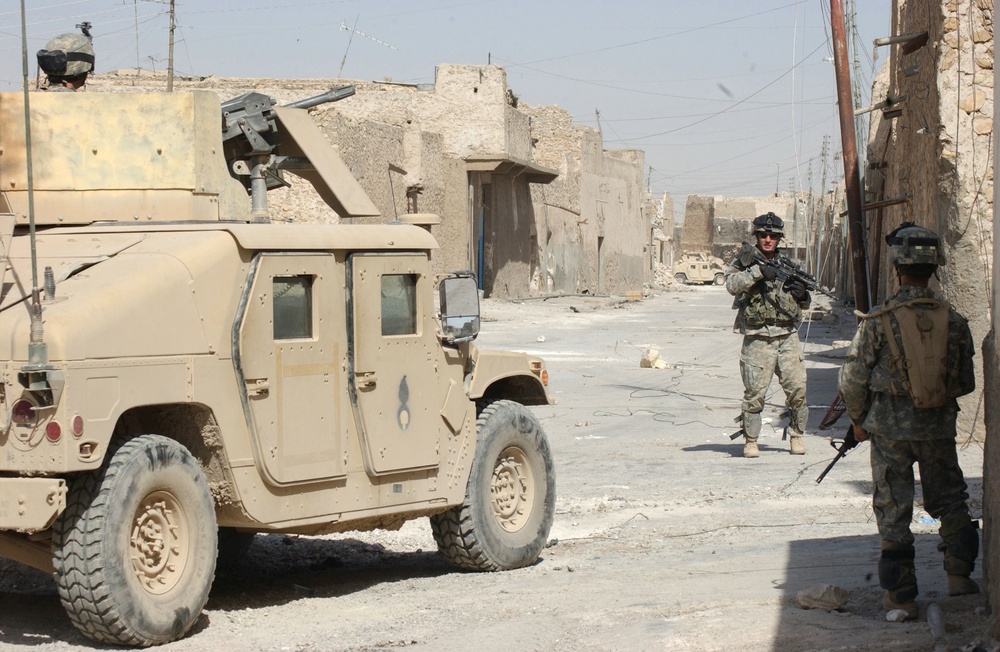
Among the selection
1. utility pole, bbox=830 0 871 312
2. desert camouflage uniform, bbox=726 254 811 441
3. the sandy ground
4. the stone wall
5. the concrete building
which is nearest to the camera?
the sandy ground

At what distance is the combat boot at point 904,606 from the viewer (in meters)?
5.65

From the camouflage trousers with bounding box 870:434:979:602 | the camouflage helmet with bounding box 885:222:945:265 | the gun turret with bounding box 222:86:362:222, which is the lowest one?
the camouflage trousers with bounding box 870:434:979:602

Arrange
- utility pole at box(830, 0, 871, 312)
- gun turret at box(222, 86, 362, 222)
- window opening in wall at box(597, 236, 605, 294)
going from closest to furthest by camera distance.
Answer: gun turret at box(222, 86, 362, 222)
utility pole at box(830, 0, 871, 312)
window opening in wall at box(597, 236, 605, 294)

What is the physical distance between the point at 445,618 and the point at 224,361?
149 cm

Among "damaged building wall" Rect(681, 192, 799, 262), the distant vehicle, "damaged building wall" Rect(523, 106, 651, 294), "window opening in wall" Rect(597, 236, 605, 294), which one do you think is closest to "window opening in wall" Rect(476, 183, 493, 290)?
"damaged building wall" Rect(523, 106, 651, 294)

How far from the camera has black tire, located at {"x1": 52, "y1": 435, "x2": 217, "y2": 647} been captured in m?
5.15

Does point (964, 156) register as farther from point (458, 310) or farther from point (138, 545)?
point (138, 545)

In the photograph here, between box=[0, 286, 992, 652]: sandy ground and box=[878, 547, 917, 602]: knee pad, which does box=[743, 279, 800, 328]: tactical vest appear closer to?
box=[0, 286, 992, 652]: sandy ground

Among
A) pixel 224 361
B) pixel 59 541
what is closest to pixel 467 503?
pixel 224 361

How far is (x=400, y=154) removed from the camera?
27.7 metres

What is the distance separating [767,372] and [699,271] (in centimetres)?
6760

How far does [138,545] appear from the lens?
5.40 metres

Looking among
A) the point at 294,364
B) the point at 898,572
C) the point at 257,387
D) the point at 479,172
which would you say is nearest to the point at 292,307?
the point at 294,364

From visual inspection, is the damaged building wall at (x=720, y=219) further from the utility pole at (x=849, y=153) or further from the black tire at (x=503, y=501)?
the black tire at (x=503, y=501)
